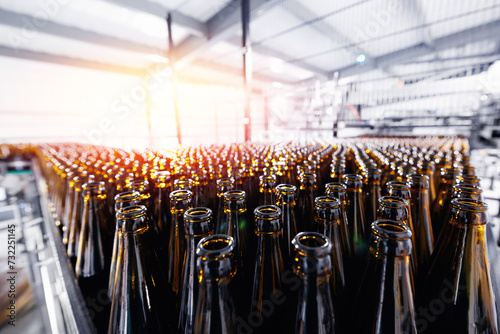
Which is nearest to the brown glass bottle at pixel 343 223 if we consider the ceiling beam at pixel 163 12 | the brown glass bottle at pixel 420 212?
the brown glass bottle at pixel 420 212

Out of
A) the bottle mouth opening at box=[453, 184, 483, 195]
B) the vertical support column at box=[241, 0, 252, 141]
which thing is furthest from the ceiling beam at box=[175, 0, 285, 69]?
the bottle mouth opening at box=[453, 184, 483, 195]

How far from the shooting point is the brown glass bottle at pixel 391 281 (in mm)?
279

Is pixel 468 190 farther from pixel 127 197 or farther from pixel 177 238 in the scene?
pixel 127 197

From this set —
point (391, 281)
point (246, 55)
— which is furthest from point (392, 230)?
point (246, 55)

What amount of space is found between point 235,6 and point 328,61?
15.8ft

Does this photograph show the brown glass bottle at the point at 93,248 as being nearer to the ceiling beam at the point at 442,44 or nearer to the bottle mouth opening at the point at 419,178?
the bottle mouth opening at the point at 419,178

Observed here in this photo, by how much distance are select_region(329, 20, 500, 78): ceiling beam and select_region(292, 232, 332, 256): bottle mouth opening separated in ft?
20.9

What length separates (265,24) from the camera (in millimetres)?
4098

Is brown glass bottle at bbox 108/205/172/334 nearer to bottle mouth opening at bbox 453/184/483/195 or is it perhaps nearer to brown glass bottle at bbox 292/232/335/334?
brown glass bottle at bbox 292/232/335/334

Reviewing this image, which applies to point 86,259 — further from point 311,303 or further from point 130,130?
point 130,130

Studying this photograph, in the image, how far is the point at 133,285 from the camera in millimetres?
402

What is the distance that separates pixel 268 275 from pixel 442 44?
7.86 meters

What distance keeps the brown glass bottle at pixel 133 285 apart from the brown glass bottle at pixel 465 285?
50 cm

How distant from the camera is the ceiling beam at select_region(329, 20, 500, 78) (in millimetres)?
4648
